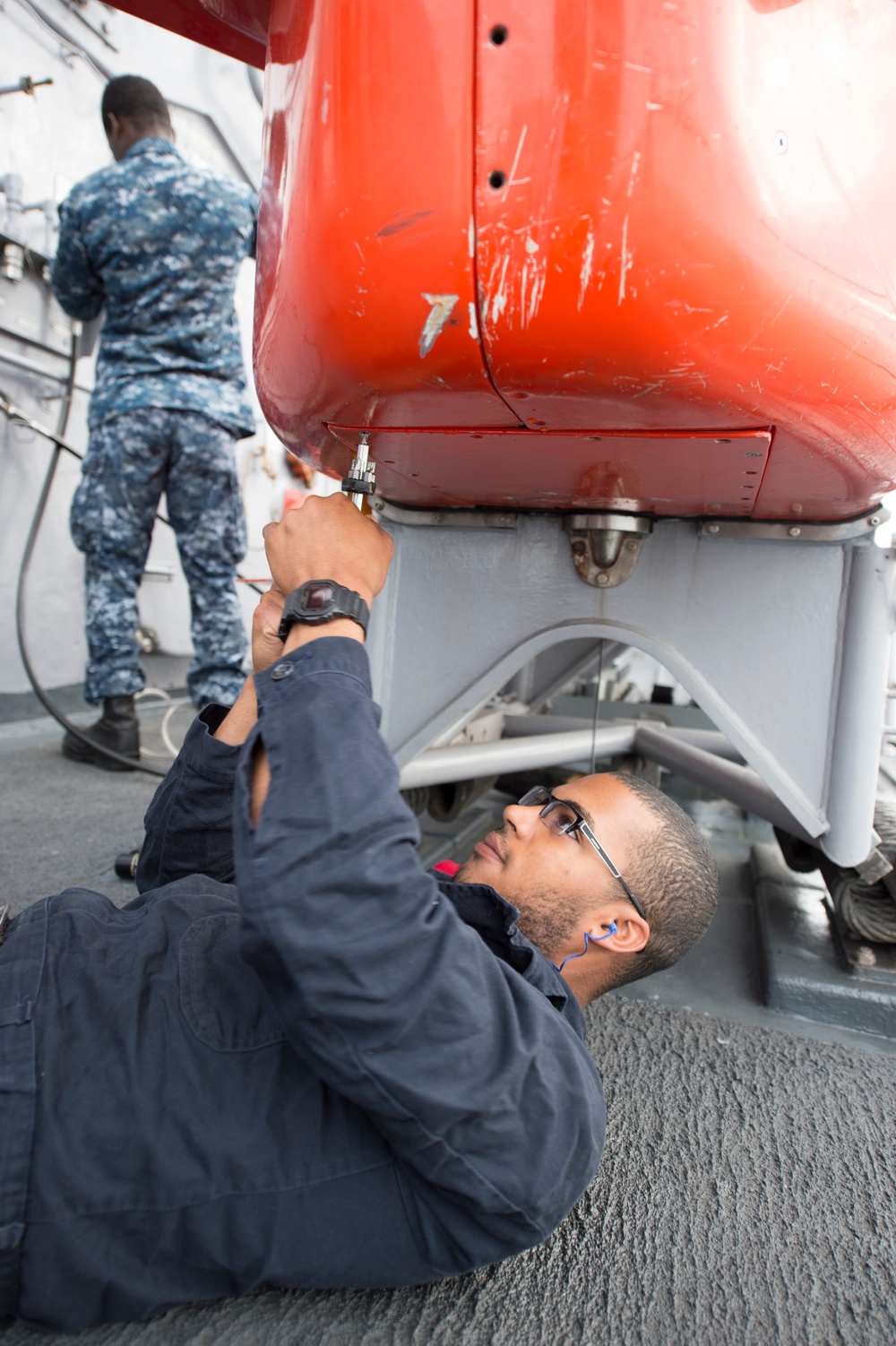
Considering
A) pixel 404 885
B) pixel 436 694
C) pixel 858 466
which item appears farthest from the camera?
pixel 436 694

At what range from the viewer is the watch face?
64cm

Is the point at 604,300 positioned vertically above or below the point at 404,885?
above

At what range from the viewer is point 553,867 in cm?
89

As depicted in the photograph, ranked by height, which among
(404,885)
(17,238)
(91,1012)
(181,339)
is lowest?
(91,1012)

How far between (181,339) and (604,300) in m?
1.89

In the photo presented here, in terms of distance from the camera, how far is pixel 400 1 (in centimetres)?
57

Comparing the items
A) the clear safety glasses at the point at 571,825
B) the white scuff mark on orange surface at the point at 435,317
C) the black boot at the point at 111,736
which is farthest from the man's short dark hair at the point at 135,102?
the clear safety glasses at the point at 571,825

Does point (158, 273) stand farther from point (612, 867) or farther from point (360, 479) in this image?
point (612, 867)

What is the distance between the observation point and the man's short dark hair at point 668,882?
0.91 metres

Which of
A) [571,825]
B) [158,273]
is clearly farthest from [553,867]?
[158,273]

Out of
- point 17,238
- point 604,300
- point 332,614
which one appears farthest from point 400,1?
point 17,238

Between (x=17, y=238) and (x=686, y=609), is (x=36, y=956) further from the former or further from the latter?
(x=17, y=238)

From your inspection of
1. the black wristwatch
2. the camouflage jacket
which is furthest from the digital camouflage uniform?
the black wristwatch

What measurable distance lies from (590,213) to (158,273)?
1910 millimetres
